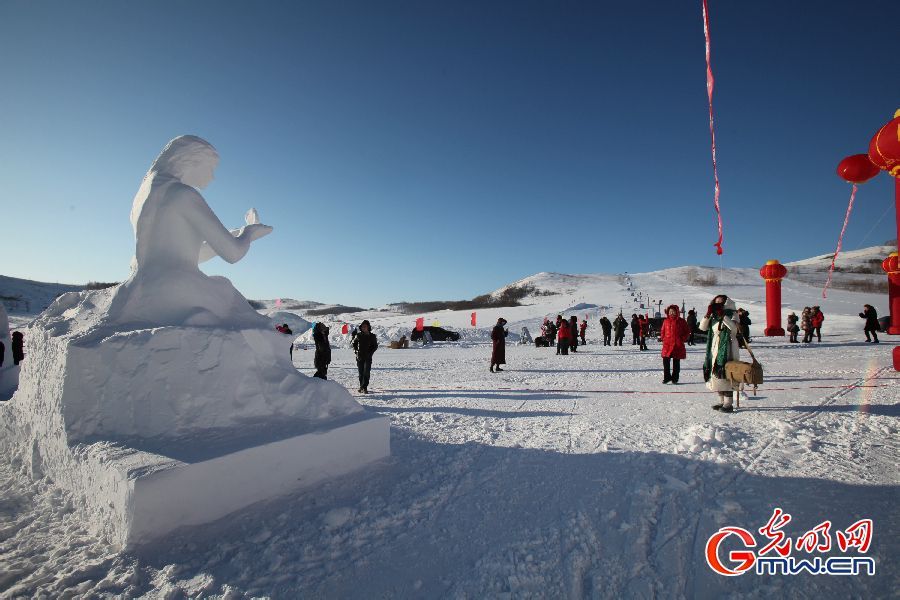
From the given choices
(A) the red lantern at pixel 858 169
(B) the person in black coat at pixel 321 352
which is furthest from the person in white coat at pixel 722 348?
(A) the red lantern at pixel 858 169

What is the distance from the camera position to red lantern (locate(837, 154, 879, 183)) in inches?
389

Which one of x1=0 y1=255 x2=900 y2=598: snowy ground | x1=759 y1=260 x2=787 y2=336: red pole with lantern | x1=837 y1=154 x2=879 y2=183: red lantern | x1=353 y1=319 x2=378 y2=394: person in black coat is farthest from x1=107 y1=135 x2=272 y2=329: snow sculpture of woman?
x1=759 y1=260 x2=787 y2=336: red pole with lantern

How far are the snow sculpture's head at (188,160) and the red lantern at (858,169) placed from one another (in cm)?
1376

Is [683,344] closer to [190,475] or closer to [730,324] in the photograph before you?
[730,324]

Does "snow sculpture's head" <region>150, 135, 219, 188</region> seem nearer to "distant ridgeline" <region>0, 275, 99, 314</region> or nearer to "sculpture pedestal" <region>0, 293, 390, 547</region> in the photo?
"sculpture pedestal" <region>0, 293, 390, 547</region>

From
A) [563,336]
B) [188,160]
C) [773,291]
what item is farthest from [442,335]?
A: [188,160]

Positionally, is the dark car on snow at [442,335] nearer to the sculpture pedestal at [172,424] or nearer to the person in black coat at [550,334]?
the person in black coat at [550,334]

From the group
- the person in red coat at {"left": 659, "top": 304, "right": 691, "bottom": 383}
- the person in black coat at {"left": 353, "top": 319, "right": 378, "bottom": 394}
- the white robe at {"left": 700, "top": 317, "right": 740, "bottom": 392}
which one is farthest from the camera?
the person in black coat at {"left": 353, "top": 319, "right": 378, "bottom": 394}

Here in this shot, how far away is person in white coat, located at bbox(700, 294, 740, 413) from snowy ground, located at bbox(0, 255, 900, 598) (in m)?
0.32

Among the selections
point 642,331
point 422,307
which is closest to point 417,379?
point 642,331

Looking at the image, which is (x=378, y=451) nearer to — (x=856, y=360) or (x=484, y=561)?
(x=484, y=561)

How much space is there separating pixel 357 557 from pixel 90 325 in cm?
282

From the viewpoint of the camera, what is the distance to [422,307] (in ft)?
206

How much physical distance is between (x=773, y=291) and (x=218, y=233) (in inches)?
878
